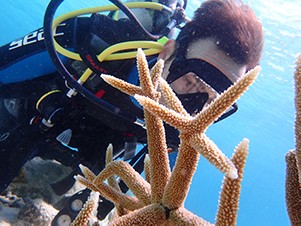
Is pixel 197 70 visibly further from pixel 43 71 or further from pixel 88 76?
pixel 43 71

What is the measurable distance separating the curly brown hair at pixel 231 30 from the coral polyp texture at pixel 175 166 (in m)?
1.33

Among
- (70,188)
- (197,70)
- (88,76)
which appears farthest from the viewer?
(70,188)

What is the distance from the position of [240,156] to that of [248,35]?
206cm

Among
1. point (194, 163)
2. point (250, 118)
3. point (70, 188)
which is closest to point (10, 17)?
point (250, 118)

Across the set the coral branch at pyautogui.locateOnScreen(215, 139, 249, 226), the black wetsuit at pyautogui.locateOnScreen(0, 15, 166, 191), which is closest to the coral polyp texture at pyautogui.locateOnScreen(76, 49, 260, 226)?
the coral branch at pyautogui.locateOnScreen(215, 139, 249, 226)

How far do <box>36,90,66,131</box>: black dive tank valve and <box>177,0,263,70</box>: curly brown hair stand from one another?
5.61ft

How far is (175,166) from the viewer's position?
5.55 feet

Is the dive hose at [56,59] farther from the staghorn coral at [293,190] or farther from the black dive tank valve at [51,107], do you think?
the staghorn coral at [293,190]

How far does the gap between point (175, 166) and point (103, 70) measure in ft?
7.28

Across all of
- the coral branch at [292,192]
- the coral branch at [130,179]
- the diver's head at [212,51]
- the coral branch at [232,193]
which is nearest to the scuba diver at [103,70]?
the diver's head at [212,51]

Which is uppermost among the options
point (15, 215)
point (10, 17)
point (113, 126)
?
point (113, 126)

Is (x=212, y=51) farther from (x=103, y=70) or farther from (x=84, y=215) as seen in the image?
(x=84, y=215)

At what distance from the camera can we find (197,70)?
2912mm

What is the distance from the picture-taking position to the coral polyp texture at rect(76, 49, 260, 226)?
1.41 metres
